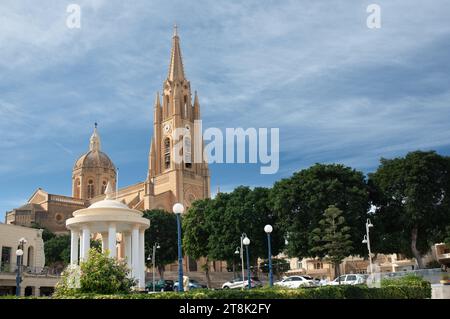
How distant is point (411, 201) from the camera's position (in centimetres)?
4762

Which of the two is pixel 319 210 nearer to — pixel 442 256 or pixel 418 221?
pixel 418 221

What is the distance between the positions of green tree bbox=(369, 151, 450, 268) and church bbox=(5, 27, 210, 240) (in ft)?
140

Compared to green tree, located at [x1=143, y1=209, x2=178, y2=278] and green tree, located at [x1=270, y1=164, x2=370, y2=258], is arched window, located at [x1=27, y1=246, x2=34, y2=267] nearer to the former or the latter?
green tree, located at [x1=143, y1=209, x2=178, y2=278]

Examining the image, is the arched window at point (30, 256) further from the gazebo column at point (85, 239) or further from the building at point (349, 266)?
the building at point (349, 266)

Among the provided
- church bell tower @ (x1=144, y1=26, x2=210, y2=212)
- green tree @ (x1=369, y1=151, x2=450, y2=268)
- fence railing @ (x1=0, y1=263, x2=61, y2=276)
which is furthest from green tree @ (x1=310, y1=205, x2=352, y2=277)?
church bell tower @ (x1=144, y1=26, x2=210, y2=212)

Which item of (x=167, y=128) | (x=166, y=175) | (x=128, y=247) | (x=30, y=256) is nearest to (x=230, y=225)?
(x=30, y=256)

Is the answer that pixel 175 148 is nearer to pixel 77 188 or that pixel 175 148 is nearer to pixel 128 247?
pixel 77 188

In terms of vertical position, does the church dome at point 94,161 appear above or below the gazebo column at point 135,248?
above

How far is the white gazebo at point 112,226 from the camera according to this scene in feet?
93.2

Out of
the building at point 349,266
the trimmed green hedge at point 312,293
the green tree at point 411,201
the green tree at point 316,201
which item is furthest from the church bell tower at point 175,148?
the trimmed green hedge at point 312,293

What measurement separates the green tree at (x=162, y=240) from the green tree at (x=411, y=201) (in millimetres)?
28292

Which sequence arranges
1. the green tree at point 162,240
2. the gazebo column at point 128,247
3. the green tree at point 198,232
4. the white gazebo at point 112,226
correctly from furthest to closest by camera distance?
1. the green tree at point 162,240
2. the green tree at point 198,232
3. the gazebo column at point 128,247
4. the white gazebo at point 112,226

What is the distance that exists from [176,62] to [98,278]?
8115cm
